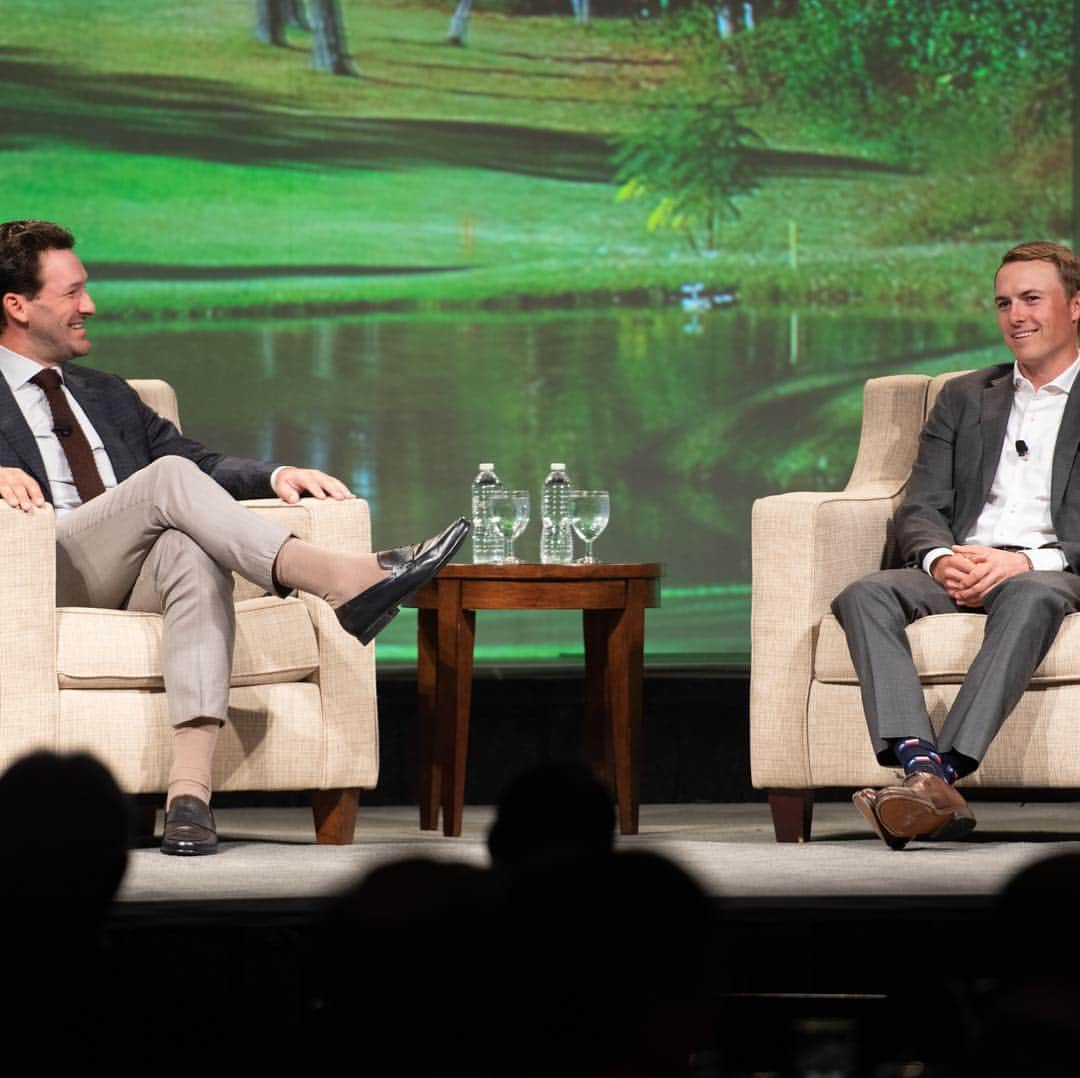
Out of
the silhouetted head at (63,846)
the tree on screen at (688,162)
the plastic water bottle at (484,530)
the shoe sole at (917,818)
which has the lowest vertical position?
the shoe sole at (917,818)

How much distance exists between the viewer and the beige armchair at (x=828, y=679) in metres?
3.43

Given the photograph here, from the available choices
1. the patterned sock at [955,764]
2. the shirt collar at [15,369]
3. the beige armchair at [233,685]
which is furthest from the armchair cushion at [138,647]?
the patterned sock at [955,764]

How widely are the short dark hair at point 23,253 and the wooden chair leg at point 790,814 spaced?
1.71 m

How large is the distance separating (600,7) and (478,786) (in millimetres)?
2150

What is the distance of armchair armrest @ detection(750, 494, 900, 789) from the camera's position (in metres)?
3.58

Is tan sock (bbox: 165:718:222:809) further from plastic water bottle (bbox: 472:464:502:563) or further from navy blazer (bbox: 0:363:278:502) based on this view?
plastic water bottle (bbox: 472:464:502:563)

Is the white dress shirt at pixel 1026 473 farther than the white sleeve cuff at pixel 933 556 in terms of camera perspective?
Yes

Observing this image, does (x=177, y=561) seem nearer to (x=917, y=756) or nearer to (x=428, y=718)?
(x=428, y=718)

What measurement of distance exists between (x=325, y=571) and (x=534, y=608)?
1.77 ft

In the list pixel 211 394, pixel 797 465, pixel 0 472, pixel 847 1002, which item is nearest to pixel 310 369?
pixel 211 394

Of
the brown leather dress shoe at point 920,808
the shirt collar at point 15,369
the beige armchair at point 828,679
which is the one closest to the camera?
the brown leather dress shoe at point 920,808

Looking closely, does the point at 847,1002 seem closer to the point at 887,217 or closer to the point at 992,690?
the point at 992,690

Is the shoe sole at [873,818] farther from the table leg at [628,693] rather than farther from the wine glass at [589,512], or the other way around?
the wine glass at [589,512]

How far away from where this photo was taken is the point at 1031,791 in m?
4.59
